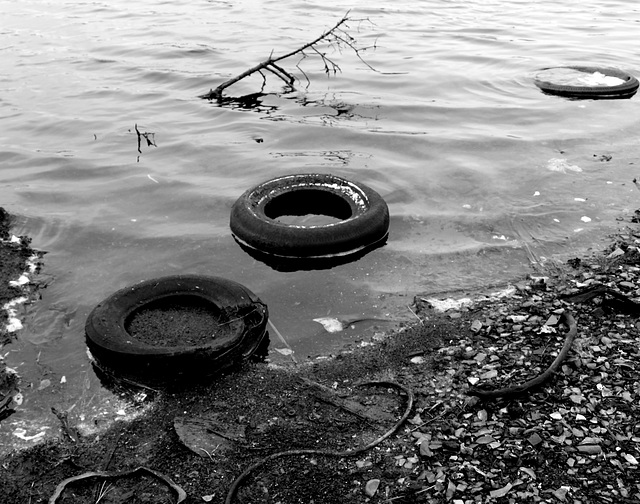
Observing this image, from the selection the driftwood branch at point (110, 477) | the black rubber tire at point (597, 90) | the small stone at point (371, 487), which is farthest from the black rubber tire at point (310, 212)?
the black rubber tire at point (597, 90)

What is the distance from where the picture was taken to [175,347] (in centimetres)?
518

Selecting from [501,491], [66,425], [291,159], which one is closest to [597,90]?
[291,159]

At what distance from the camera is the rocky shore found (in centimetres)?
392

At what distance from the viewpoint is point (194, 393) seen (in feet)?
16.6

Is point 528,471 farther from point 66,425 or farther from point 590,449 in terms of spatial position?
point 66,425

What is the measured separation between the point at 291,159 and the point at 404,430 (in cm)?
635

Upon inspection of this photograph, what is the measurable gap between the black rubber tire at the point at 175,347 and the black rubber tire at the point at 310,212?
1280 mm

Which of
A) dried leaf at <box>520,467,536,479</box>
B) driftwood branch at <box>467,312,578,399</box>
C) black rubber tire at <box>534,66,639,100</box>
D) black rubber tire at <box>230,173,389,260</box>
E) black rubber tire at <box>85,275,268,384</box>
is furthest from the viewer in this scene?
black rubber tire at <box>534,66,639,100</box>

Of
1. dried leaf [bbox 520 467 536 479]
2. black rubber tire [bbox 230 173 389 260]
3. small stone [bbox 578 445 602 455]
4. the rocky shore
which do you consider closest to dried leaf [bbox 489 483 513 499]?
the rocky shore

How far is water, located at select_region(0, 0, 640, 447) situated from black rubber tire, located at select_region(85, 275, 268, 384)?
1.00 feet

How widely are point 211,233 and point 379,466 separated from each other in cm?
459

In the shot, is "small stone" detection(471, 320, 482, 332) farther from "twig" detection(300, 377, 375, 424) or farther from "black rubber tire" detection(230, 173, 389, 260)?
"black rubber tire" detection(230, 173, 389, 260)

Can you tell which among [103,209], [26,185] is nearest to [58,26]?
[26,185]

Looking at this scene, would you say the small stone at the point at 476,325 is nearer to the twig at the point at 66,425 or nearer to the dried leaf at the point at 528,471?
the dried leaf at the point at 528,471
